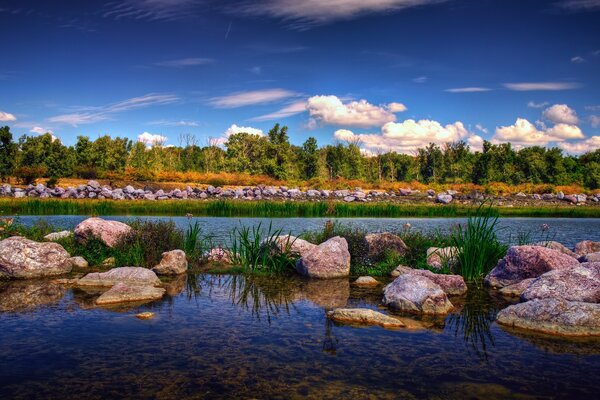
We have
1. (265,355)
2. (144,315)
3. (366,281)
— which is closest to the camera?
(265,355)

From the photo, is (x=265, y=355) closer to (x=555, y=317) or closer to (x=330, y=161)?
(x=555, y=317)

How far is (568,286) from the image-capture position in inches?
368

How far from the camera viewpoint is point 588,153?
90.7 metres

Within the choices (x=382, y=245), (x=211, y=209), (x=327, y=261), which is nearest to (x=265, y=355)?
(x=327, y=261)

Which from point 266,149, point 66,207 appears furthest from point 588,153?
point 66,207

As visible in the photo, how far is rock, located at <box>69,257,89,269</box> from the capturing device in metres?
13.3

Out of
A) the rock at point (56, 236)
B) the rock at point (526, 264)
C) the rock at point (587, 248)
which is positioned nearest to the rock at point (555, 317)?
the rock at point (526, 264)

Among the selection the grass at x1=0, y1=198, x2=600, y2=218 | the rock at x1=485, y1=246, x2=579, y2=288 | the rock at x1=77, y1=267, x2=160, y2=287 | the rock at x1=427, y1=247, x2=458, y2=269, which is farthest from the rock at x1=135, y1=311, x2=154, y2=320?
the grass at x1=0, y1=198, x2=600, y2=218

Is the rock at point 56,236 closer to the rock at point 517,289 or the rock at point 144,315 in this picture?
the rock at point 144,315

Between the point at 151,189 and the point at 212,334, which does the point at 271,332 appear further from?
the point at 151,189

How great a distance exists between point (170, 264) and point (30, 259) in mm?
3369

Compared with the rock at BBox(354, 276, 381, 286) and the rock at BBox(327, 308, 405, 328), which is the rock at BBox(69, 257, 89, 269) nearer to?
the rock at BBox(354, 276, 381, 286)

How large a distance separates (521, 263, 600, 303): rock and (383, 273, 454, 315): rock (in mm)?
1704

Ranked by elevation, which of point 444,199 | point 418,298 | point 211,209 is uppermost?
point 444,199
